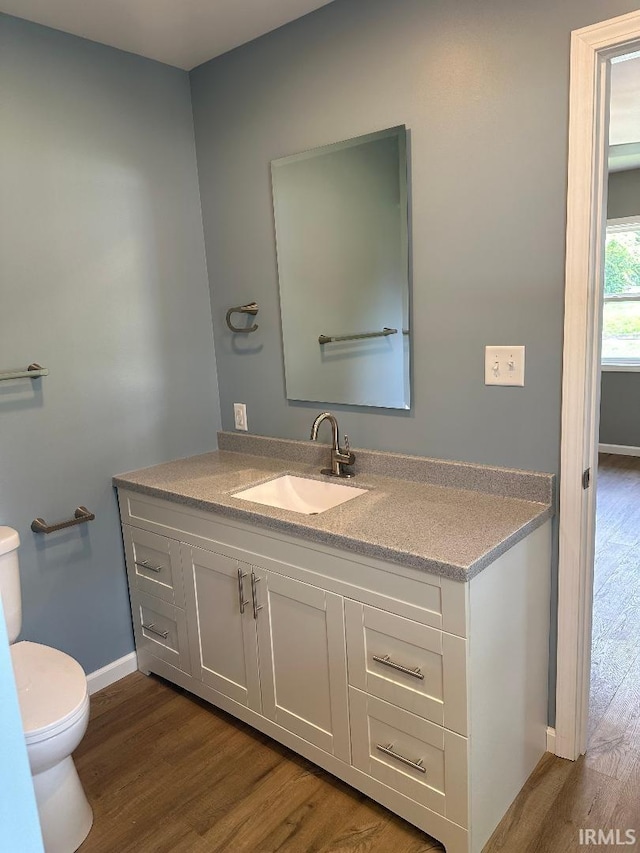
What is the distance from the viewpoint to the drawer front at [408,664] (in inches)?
57.1

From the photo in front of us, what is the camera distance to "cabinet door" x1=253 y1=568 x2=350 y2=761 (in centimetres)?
171

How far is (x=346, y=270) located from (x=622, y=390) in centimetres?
405

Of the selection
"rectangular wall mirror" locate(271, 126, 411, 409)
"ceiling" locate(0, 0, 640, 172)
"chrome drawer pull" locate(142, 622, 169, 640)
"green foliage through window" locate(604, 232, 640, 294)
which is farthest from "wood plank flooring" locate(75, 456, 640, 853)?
"green foliage through window" locate(604, 232, 640, 294)

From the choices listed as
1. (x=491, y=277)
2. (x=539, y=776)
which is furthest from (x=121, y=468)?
(x=539, y=776)

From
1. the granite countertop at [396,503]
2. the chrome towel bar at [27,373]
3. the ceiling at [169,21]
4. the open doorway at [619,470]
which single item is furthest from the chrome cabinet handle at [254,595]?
the ceiling at [169,21]

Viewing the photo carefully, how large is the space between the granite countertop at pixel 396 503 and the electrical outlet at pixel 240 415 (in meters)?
0.16

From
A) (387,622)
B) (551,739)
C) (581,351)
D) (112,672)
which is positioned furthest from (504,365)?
(112,672)

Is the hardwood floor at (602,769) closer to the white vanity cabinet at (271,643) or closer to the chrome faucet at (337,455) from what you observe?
the white vanity cabinet at (271,643)

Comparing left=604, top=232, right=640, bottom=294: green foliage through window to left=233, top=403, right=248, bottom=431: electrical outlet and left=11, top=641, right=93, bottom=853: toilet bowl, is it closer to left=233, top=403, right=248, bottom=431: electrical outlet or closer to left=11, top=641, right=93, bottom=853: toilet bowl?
left=233, top=403, right=248, bottom=431: electrical outlet

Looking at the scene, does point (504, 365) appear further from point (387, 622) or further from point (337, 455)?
point (387, 622)

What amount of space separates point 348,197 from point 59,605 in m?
1.77

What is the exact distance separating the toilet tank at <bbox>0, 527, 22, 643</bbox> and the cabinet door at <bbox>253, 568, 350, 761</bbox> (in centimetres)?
73

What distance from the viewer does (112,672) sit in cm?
240

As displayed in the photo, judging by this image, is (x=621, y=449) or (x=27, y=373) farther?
(x=621, y=449)
